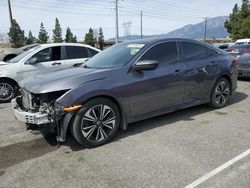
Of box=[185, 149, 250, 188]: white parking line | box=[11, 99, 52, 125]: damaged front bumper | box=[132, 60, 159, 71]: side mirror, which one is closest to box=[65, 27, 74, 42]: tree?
box=[132, 60, 159, 71]: side mirror

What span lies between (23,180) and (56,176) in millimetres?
380

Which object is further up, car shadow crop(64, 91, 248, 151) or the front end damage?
the front end damage

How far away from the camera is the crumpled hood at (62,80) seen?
3.93 meters

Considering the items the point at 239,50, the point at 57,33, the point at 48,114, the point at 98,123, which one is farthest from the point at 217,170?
the point at 57,33

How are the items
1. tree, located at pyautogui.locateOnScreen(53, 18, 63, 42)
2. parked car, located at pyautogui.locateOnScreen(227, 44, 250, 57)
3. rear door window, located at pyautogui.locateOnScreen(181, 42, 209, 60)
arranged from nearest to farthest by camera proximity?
1. rear door window, located at pyautogui.locateOnScreen(181, 42, 209, 60)
2. parked car, located at pyautogui.locateOnScreen(227, 44, 250, 57)
3. tree, located at pyautogui.locateOnScreen(53, 18, 63, 42)

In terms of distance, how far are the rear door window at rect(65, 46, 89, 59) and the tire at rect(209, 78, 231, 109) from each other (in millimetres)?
4340

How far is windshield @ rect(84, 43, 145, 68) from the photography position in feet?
15.3

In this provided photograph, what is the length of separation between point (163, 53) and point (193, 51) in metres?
0.85

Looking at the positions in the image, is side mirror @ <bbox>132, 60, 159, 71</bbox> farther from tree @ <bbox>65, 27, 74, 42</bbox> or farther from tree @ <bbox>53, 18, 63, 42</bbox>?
tree @ <bbox>65, 27, 74, 42</bbox>

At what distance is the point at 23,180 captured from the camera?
3.26 meters

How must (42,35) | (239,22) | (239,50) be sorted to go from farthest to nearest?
(42,35) → (239,22) → (239,50)

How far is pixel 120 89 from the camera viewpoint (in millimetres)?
4289

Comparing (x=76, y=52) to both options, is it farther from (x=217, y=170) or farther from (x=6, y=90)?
(x=217, y=170)

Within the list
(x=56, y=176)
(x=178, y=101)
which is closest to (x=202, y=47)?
(x=178, y=101)
